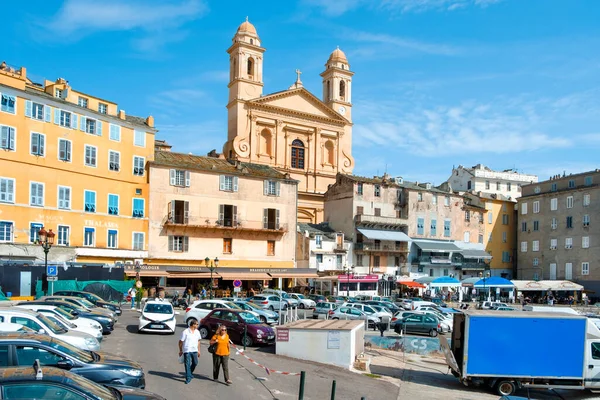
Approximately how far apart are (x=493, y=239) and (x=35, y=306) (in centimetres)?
6422

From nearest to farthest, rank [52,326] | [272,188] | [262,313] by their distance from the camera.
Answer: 1. [52,326]
2. [262,313]
3. [272,188]

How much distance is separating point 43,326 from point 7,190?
90.2 ft

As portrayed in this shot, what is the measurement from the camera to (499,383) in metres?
18.4

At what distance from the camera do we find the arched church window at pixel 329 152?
259 feet

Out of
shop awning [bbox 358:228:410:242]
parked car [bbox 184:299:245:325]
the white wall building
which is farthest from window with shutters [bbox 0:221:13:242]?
the white wall building

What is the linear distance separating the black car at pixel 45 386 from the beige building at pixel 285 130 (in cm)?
6243

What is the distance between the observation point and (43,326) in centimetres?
1617

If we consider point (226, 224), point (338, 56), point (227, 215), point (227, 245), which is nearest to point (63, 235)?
point (226, 224)

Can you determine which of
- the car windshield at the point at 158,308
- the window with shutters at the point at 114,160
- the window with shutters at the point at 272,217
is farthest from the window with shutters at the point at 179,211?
the car windshield at the point at 158,308

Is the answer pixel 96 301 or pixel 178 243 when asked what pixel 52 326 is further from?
pixel 178 243

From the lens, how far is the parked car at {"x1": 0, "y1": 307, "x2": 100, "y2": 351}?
52.5 ft

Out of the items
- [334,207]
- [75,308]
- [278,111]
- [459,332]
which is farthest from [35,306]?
[278,111]

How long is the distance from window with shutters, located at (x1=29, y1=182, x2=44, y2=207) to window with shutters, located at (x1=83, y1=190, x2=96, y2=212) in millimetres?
3428

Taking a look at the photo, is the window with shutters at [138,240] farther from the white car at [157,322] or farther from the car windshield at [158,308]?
the white car at [157,322]
